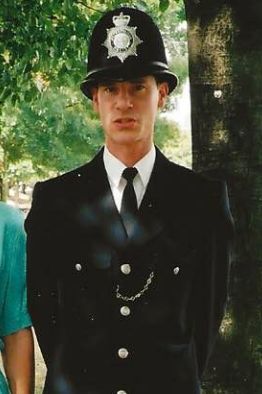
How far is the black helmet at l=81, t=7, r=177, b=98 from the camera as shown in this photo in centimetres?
271

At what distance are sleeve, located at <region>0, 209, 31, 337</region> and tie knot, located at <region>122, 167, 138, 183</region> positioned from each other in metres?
0.41

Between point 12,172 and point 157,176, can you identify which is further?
point 12,172

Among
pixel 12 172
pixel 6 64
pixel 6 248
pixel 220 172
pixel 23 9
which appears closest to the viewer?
pixel 6 248

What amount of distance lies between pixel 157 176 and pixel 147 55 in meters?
0.44

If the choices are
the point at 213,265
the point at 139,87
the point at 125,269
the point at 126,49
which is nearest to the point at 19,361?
the point at 125,269

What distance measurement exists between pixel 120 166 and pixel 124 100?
0.24m

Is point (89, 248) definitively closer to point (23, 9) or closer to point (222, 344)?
point (222, 344)

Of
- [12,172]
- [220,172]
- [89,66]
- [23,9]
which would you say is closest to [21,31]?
[23,9]

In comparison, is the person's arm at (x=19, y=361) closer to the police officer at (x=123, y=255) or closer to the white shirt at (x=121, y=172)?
the police officer at (x=123, y=255)

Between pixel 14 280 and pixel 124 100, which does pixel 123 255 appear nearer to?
pixel 14 280

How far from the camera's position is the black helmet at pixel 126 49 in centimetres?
271

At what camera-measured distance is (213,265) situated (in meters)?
2.92

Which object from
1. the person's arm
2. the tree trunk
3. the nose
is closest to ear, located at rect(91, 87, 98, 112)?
the nose

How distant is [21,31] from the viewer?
720 cm
